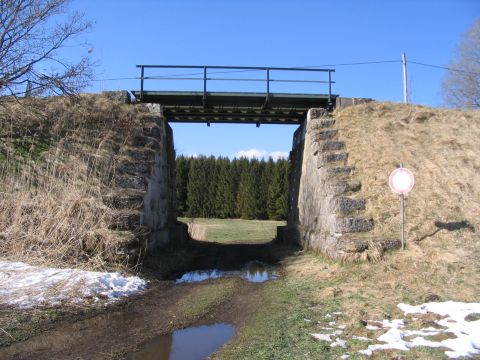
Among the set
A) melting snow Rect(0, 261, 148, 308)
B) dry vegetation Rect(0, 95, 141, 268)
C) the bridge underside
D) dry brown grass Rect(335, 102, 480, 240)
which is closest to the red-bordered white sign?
dry brown grass Rect(335, 102, 480, 240)

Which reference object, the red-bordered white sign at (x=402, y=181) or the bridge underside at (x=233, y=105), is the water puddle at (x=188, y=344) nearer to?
the red-bordered white sign at (x=402, y=181)

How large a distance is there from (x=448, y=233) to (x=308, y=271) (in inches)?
124

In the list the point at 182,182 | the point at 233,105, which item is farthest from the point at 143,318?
the point at 182,182

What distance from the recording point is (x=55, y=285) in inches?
262

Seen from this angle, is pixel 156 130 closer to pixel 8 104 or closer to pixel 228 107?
pixel 228 107

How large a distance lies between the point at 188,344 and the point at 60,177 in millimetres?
6357

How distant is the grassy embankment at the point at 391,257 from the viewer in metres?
5.14

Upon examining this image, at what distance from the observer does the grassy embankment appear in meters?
5.14

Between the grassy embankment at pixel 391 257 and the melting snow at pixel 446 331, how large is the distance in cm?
16

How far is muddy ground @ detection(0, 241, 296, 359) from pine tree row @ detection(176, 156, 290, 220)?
21659 mm

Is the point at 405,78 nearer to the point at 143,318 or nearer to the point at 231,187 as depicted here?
the point at 231,187

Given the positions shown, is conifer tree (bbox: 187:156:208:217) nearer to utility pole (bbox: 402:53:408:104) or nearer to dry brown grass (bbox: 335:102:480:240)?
utility pole (bbox: 402:53:408:104)

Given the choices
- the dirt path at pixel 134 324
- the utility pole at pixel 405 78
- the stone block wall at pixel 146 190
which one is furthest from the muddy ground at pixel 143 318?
the utility pole at pixel 405 78

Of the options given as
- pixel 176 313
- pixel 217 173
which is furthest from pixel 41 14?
pixel 217 173
